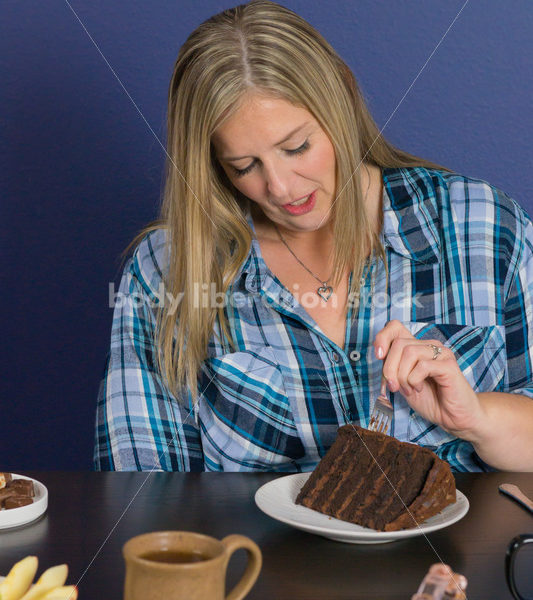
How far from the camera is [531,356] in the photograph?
1354mm

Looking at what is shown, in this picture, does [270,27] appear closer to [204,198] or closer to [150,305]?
[204,198]

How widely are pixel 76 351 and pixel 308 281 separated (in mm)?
829

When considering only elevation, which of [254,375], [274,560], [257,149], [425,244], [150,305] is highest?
[257,149]

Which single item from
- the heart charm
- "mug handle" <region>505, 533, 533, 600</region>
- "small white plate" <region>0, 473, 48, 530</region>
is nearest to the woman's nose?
the heart charm

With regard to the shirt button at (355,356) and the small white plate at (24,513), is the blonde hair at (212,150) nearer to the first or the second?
the shirt button at (355,356)

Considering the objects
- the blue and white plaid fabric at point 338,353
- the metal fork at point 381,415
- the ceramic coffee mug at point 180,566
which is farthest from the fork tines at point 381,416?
the ceramic coffee mug at point 180,566

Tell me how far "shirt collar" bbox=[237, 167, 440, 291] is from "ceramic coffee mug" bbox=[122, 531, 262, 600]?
2.88 ft

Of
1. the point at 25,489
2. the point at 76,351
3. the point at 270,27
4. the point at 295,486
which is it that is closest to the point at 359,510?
the point at 295,486

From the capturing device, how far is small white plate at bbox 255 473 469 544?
0.82 m

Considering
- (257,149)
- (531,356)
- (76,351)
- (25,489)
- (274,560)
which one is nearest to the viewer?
(274,560)

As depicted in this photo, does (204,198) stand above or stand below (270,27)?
below

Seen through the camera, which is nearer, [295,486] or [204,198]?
[295,486]

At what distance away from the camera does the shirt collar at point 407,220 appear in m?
1.38

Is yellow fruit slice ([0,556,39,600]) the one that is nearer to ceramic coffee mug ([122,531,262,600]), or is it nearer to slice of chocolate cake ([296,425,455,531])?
ceramic coffee mug ([122,531,262,600])
